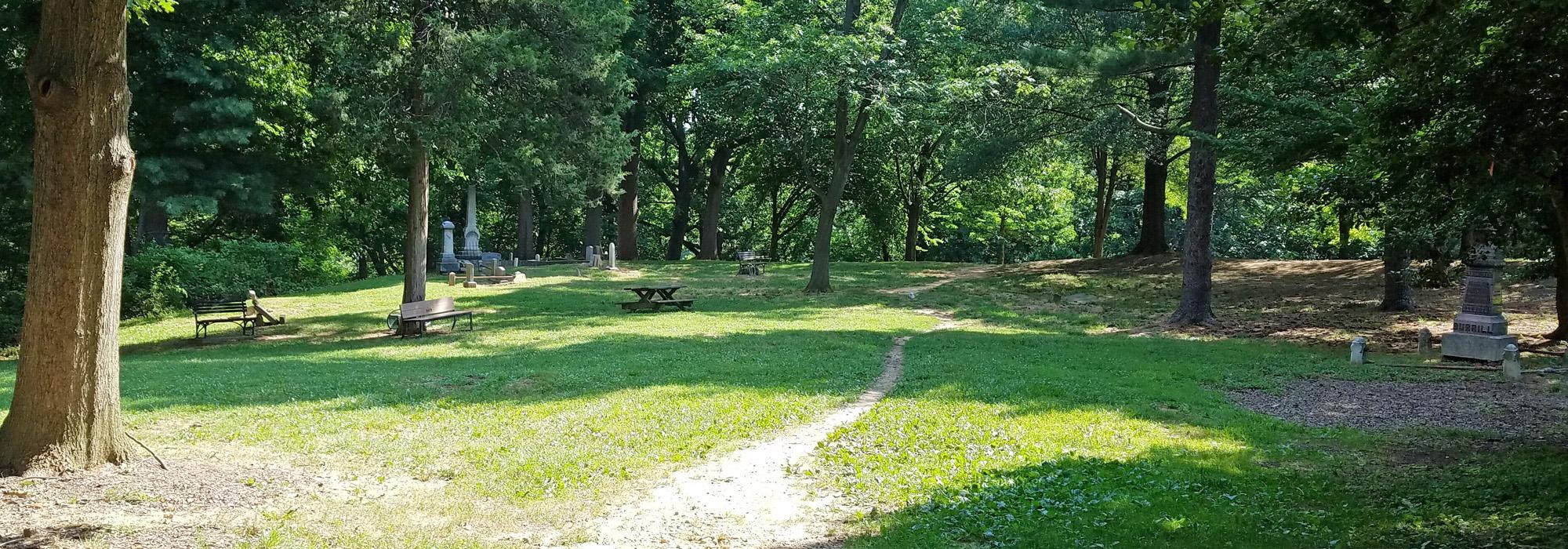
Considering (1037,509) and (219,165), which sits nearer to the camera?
(1037,509)

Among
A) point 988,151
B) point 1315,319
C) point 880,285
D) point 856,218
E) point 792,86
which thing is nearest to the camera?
point 1315,319

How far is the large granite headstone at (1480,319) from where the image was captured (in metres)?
13.9

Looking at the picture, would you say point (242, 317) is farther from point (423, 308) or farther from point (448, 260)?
point (448, 260)

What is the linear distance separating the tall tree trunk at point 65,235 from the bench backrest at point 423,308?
10.9 metres

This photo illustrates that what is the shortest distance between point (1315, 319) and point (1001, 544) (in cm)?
1684

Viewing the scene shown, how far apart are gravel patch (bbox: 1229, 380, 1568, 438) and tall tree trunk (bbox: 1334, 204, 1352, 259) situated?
2235 mm

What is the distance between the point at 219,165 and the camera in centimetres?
2022

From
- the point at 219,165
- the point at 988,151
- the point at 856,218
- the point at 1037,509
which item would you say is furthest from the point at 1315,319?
the point at 856,218

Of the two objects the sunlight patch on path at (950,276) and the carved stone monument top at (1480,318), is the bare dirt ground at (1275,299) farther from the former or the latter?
the carved stone monument top at (1480,318)

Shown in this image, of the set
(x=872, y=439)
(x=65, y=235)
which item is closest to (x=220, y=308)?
(x=65, y=235)

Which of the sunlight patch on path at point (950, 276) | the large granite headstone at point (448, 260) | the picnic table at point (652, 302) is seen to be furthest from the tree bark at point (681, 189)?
the picnic table at point (652, 302)

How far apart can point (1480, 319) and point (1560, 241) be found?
225 cm

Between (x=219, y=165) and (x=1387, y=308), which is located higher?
(x=219, y=165)

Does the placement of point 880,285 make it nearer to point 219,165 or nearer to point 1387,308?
point 1387,308
